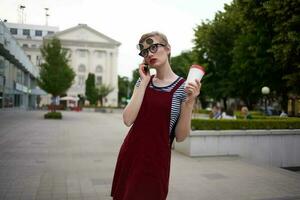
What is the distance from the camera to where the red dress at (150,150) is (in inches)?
99.7

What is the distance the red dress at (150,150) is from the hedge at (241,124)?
847cm

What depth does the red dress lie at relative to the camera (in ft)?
→ 8.31

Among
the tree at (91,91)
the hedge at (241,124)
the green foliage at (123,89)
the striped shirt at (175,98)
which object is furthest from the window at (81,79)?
the striped shirt at (175,98)

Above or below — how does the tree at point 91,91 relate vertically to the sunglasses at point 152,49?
above

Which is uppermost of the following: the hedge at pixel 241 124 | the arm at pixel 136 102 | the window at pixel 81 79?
the window at pixel 81 79

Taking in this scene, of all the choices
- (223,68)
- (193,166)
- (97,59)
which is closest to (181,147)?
(193,166)

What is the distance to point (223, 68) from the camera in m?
34.6

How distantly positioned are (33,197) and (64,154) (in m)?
4.77

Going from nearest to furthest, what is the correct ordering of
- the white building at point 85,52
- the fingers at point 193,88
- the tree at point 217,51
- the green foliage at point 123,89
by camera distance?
the fingers at point 193,88 < the tree at point 217,51 < the white building at point 85,52 < the green foliage at point 123,89

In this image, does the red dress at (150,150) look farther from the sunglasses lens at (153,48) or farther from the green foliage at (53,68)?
the green foliage at (53,68)

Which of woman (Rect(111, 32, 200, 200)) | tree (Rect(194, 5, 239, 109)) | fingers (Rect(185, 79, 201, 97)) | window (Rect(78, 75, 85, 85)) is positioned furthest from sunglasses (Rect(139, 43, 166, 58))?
window (Rect(78, 75, 85, 85))

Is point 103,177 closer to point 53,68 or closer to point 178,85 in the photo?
point 178,85

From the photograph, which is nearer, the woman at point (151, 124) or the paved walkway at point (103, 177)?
the woman at point (151, 124)

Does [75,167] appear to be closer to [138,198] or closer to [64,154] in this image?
[64,154]
